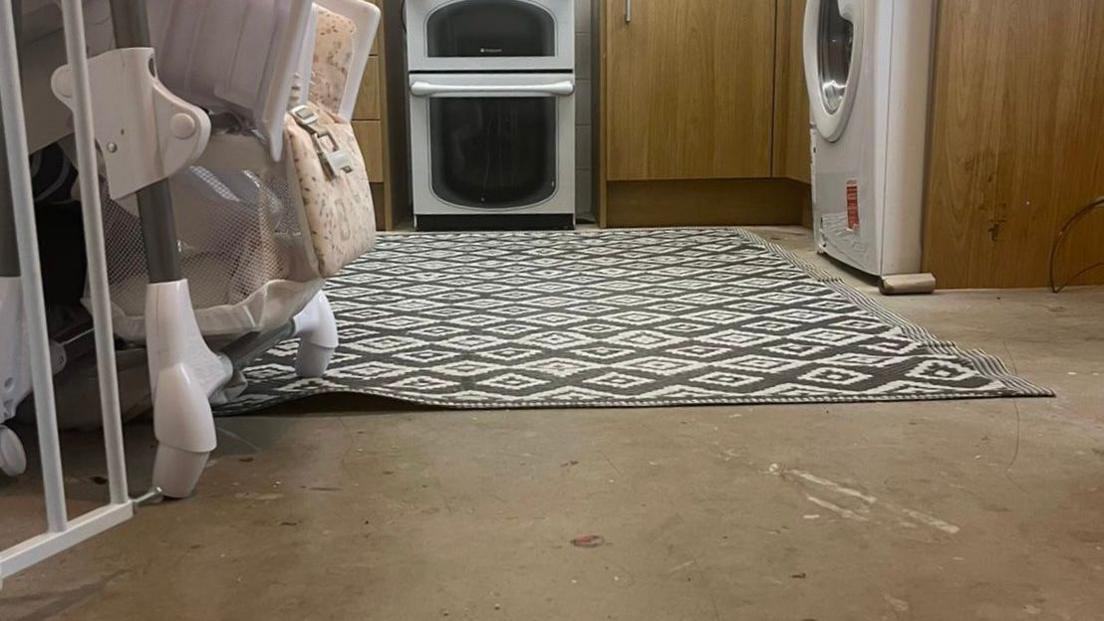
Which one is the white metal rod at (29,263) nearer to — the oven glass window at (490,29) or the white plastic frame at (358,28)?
the white plastic frame at (358,28)

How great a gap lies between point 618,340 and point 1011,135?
3.38 feet

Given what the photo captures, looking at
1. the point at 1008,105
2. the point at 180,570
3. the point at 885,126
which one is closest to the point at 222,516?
the point at 180,570

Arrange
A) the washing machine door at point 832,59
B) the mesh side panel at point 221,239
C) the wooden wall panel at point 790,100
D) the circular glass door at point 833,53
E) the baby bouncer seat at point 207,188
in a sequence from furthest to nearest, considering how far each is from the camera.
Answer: the wooden wall panel at point 790,100 → the circular glass door at point 833,53 → the washing machine door at point 832,59 → the mesh side panel at point 221,239 → the baby bouncer seat at point 207,188

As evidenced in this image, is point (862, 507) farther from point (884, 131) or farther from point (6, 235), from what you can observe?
point (884, 131)

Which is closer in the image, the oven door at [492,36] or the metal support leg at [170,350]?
the metal support leg at [170,350]

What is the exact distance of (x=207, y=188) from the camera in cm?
123

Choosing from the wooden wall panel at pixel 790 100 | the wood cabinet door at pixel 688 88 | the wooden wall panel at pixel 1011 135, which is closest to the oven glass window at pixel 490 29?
the wood cabinet door at pixel 688 88

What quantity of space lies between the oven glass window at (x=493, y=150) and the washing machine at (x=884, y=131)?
111 centimetres

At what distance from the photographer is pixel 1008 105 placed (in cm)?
218

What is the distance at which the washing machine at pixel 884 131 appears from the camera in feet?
7.22

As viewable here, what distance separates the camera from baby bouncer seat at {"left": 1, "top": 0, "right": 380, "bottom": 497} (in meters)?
1.04

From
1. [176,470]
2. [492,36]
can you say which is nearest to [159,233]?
[176,470]

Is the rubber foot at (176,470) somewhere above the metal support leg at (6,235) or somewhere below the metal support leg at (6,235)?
below

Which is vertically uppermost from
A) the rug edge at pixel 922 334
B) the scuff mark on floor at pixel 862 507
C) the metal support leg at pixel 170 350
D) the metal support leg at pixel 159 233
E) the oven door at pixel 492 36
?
the oven door at pixel 492 36
